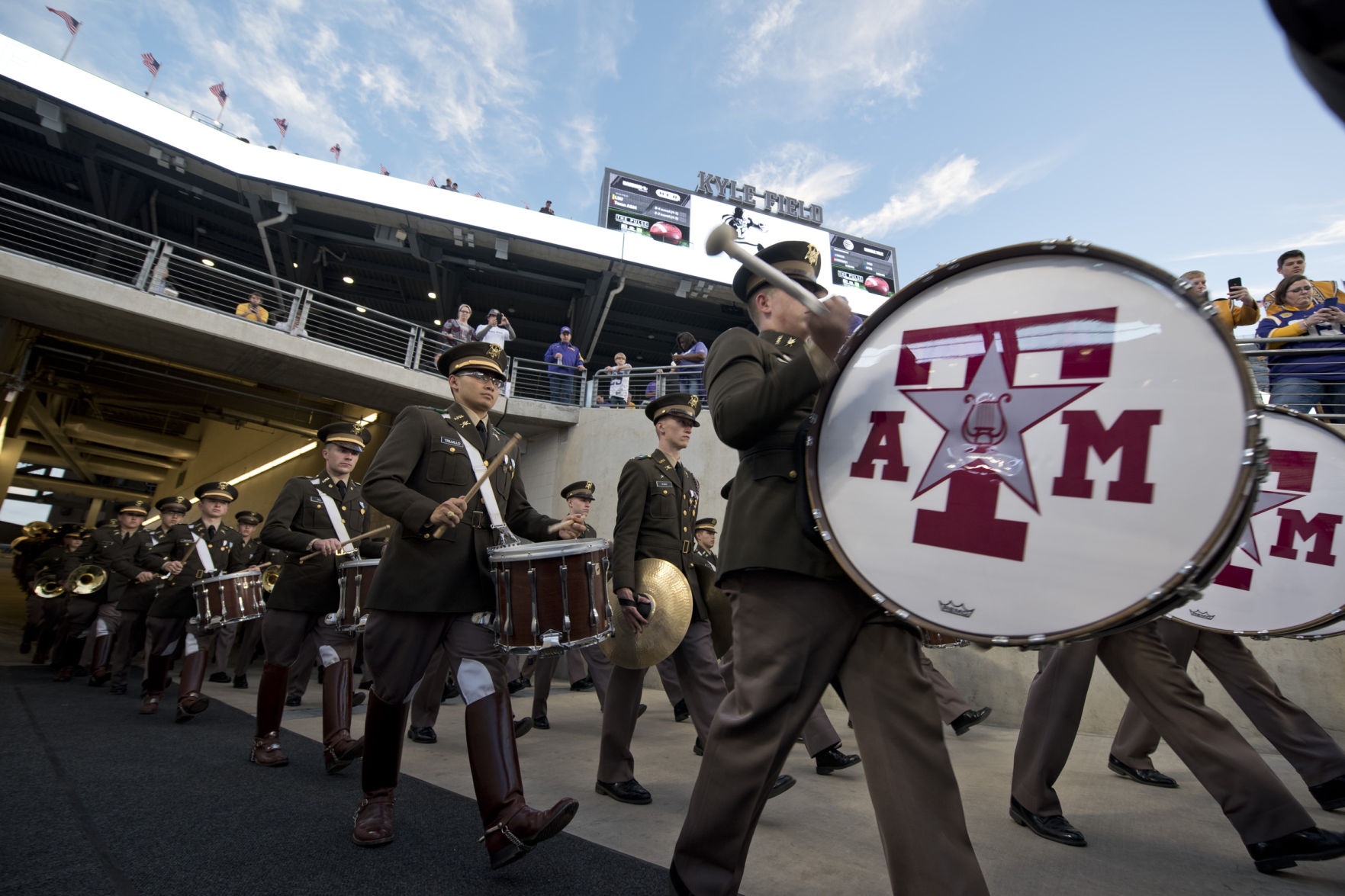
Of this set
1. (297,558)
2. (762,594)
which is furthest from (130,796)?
(762,594)

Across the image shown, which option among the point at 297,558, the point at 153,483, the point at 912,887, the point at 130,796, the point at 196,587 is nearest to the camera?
the point at 912,887

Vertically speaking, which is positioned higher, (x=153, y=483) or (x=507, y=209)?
(x=507, y=209)

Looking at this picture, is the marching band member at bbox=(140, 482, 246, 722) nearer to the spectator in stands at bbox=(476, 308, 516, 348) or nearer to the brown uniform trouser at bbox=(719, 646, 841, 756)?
the brown uniform trouser at bbox=(719, 646, 841, 756)

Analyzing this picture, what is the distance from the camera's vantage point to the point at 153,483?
34250 millimetres

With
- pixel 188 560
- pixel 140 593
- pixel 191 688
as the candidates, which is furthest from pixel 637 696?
pixel 140 593

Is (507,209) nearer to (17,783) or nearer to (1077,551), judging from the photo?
(17,783)

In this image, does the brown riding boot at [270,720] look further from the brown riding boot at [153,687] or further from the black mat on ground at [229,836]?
the brown riding boot at [153,687]

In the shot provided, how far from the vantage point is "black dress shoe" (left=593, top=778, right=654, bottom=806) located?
3.22m

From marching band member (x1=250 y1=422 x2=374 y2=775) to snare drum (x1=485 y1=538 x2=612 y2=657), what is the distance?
5.49ft

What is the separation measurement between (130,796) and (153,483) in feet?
132

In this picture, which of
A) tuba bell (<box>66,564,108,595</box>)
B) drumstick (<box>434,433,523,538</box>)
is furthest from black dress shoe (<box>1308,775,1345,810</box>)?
tuba bell (<box>66,564,108,595</box>)

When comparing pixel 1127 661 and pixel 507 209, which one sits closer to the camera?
pixel 1127 661

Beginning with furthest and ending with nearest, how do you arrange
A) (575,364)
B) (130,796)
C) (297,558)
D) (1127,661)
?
(575,364) < (297,558) < (130,796) < (1127,661)

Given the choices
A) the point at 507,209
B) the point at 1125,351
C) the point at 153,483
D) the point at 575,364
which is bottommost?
the point at 153,483
